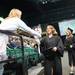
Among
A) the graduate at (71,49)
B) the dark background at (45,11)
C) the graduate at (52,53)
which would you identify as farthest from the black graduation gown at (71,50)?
the dark background at (45,11)

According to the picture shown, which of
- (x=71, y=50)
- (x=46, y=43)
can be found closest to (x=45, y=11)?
(x=71, y=50)

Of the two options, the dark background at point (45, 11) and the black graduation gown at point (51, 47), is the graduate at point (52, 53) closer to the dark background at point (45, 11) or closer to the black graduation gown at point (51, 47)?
the black graduation gown at point (51, 47)

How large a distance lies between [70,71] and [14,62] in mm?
2699

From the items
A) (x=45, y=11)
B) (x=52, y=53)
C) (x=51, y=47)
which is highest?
(x=45, y=11)

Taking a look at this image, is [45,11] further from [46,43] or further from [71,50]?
[46,43]

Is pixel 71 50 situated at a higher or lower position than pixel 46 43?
lower

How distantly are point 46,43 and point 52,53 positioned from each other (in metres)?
0.20

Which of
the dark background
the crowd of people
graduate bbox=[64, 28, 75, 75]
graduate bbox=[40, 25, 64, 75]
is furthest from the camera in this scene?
the dark background

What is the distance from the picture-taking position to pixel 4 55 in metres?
2.95

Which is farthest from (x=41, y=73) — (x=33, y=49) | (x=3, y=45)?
(x=3, y=45)

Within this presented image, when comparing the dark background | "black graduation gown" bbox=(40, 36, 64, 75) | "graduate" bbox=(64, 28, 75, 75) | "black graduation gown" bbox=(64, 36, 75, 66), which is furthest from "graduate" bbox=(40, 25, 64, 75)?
the dark background

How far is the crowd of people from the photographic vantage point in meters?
3.01

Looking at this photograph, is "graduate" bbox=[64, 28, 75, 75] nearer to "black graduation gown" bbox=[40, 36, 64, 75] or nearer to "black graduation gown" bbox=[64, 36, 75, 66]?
"black graduation gown" bbox=[64, 36, 75, 66]

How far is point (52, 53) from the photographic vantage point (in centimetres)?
440
